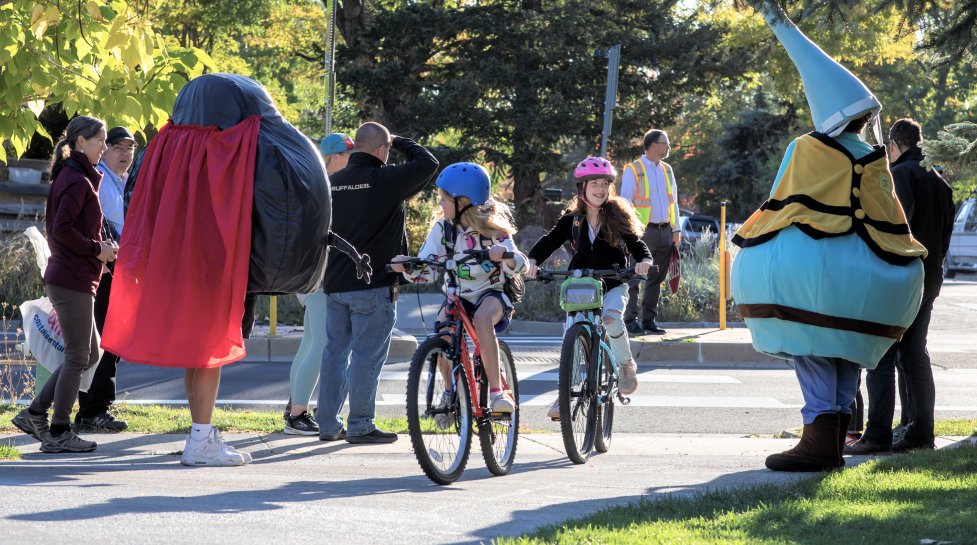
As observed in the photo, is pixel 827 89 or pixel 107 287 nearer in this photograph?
pixel 827 89

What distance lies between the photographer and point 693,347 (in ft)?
35.6

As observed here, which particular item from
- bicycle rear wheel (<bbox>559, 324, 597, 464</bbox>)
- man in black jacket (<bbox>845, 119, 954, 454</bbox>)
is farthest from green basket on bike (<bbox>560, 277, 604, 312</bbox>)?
man in black jacket (<bbox>845, 119, 954, 454</bbox>)

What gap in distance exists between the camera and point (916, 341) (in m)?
5.66

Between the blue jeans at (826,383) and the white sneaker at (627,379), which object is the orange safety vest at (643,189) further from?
the blue jeans at (826,383)

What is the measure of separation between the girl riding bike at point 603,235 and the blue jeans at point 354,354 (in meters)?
1.04

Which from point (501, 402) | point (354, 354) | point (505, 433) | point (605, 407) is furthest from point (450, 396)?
point (605, 407)

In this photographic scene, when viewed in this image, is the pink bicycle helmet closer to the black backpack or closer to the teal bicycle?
the teal bicycle

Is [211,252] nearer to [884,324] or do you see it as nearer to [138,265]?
[138,265]

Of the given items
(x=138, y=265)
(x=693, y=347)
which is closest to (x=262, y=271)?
(x=138, y=265)

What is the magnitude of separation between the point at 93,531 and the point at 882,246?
12.1ft

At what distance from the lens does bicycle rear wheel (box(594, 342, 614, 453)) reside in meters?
5.77

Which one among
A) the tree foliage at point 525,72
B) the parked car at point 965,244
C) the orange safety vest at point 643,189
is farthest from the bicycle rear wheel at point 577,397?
the parked car at point 965,244

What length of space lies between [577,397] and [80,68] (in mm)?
4121

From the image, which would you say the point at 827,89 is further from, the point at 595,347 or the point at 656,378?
the point at 656,378
